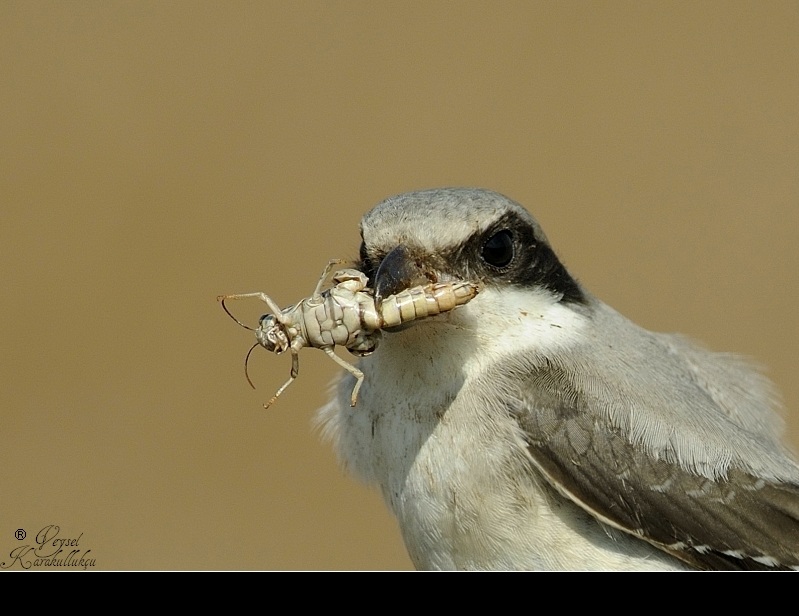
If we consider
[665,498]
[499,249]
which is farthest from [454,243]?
[665,498]

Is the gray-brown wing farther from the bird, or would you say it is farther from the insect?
the insect

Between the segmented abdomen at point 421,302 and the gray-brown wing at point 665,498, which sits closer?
the segmented abdomen at point 421,302

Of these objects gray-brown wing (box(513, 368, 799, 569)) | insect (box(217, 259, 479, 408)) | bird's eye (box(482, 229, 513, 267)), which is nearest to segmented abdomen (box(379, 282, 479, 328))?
insect (box(217, 259, 479, 408))

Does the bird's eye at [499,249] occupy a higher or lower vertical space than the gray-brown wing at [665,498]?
higher

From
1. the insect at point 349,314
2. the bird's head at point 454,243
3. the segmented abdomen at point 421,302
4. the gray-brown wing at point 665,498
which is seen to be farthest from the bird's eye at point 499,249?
the gray-brown wing at point 665,498

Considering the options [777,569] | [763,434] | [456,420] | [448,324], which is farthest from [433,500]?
[763,434]

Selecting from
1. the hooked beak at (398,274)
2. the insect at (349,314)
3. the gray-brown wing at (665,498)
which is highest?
the hooked beak at (398,274)

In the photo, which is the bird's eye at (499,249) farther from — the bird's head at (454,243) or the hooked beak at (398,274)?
the hooked beak at (398,274)
